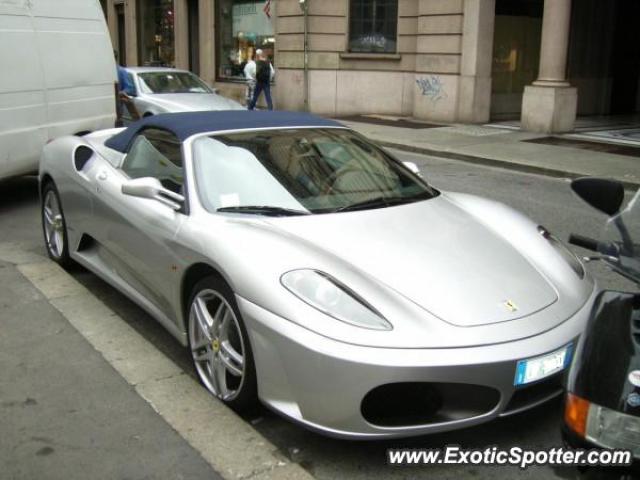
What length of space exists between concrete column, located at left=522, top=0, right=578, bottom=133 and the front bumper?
1328 cm

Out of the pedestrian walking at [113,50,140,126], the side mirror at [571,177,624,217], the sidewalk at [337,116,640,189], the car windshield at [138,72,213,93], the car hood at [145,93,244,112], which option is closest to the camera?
the side mirror at [571,177,624,217]

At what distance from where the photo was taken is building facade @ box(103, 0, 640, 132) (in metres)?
17.2

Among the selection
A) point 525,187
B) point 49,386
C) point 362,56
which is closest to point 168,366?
point 49,386

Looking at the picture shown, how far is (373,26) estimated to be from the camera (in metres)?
19.8

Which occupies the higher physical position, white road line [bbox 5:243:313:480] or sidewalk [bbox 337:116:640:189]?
white road line [bbox 5:243:313:480]

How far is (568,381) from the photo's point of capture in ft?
7.76

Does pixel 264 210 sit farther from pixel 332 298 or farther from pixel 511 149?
pixel 511 149

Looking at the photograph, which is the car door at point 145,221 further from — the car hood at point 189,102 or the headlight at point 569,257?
the car hood at point 189,102

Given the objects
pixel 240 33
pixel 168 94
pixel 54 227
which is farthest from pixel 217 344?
pixel 240 33

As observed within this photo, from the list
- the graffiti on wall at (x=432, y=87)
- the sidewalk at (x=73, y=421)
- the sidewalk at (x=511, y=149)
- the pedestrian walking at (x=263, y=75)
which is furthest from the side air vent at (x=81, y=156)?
the pedestrian walking at (x=263, y=75)

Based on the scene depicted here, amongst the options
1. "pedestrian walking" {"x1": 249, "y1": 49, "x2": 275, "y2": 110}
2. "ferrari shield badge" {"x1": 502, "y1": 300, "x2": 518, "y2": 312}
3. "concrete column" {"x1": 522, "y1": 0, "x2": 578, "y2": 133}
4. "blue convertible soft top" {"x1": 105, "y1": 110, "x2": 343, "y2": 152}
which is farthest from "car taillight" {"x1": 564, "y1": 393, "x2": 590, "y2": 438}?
"pedestrian walking" {"x1": 249, "y1": 49, "x2": 275, "y2": 110}

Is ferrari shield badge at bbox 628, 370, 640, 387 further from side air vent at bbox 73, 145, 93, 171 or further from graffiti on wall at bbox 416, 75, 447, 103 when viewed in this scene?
graffiti on wall at bbox 416, 75, 447, 103

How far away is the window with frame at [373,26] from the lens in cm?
1950

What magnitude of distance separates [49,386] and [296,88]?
698 inches
